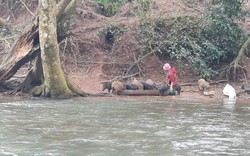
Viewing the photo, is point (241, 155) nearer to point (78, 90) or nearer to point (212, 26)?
point (78, 90)

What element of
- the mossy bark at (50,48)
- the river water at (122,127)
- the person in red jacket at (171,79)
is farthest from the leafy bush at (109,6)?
the river water at (122,127)

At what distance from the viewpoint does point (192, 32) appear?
22750 mm

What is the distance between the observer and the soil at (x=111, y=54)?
73.3ft

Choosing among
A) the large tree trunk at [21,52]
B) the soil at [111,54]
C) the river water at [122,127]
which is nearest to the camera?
the river water at [122,127]

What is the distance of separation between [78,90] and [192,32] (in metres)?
6.59

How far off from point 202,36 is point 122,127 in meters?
11.3

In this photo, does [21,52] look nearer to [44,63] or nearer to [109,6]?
[44,63]

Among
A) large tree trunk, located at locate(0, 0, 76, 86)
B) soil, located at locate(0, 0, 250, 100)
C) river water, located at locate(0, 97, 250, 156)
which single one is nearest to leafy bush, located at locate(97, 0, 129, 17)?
soil, located at locate(0, 0, 250, 100)

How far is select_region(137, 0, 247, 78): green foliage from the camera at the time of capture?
21812mm

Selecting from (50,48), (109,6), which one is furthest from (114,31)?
(50,48)

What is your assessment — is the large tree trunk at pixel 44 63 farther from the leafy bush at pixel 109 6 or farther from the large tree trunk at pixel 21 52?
the leafy bush at pixel 109 6

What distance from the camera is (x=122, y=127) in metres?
12.3

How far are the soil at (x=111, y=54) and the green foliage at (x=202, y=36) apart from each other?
21.5 inches

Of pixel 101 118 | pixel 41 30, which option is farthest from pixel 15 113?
pixel 41 30
